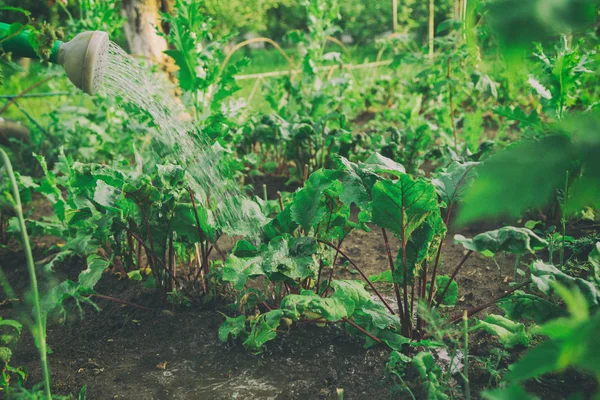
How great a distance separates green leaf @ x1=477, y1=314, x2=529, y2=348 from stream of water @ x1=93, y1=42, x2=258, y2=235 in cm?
98

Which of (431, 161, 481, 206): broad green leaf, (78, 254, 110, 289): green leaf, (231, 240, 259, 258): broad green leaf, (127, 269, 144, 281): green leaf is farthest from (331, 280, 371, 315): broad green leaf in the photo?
(127, 269, 144, 281): green leaf

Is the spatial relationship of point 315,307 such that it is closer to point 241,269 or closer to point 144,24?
point 241,269

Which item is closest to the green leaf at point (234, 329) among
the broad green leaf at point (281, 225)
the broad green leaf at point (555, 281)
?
the broad green leaf at point (281, 225)

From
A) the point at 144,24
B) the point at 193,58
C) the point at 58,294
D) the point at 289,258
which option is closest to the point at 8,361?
the point at 58,294

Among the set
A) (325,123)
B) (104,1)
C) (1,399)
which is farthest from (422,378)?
(104,1)

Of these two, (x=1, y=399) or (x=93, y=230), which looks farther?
(x=93, y=230)

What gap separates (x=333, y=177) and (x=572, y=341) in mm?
1510

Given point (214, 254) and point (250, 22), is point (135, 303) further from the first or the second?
point (250, 22)

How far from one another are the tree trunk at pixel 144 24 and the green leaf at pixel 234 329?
3.15m

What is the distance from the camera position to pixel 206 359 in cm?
218

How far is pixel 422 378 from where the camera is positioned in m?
1.72

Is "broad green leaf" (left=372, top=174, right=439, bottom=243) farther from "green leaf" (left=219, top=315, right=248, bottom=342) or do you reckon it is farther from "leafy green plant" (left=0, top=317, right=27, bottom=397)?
"leafy green plant" (left=0, top=317, right=27, bottom=397)

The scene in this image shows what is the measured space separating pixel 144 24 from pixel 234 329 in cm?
345

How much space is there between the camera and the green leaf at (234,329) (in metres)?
2.08
